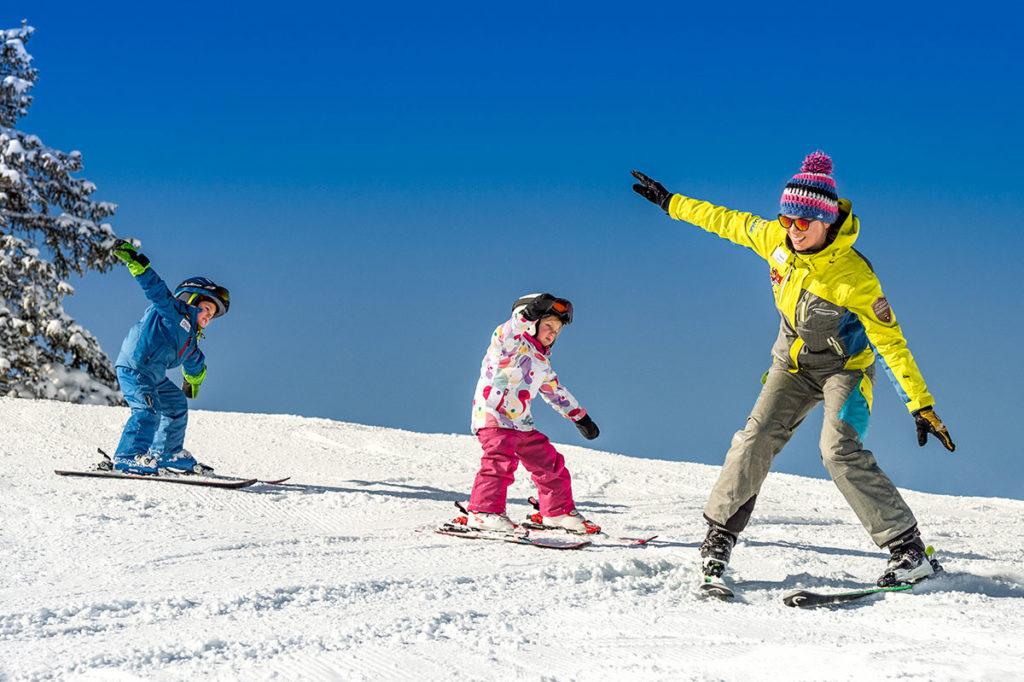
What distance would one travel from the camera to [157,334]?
674 cm

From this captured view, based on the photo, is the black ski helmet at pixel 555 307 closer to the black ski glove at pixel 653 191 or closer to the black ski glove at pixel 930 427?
the black ski glove at pixel 653 191

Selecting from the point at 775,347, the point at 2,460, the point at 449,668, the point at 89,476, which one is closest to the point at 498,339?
the point at 775,347

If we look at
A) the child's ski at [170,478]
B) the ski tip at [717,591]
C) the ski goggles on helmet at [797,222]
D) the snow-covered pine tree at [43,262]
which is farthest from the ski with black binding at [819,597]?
the snow-covered pine tree at [43,262]

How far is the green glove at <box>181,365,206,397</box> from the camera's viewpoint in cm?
732

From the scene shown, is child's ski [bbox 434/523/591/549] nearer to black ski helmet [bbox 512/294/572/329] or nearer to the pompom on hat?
black ski helmet [bbox 512/294/572/329]

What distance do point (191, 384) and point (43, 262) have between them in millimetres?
11319

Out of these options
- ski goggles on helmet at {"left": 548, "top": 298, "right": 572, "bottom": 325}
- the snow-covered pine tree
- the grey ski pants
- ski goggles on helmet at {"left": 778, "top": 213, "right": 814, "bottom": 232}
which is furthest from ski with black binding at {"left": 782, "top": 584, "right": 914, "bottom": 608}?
the snow-covered pine tree

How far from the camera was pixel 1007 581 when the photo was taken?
436 centimetres

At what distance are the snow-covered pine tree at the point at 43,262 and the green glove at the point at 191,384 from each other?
1009 centimetres

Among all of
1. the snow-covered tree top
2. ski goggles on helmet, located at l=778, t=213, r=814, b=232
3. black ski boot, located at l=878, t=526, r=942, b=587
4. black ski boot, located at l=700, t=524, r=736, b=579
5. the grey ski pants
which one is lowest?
black ski boot, located at l=700, t=524, r=736, b=579

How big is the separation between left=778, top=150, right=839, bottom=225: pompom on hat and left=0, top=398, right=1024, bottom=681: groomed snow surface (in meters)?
1.75

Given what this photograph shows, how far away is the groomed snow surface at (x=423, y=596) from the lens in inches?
106

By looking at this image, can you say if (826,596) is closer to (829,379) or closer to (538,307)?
(829,379)

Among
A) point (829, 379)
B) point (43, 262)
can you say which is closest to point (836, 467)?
point (829, 379)
